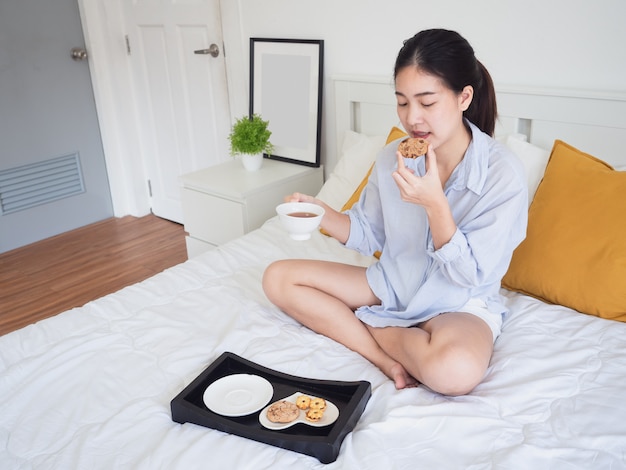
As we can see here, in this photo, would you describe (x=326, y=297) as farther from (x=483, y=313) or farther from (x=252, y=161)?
(x=252, y=161)

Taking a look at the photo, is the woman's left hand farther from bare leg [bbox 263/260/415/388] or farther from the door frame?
the door frame

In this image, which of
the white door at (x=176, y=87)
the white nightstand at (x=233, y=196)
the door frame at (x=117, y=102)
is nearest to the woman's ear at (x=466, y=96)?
the white nightstand at (x=233, y=196)

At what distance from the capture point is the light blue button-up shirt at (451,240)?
1.27m

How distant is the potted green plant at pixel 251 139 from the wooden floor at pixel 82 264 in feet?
2.71

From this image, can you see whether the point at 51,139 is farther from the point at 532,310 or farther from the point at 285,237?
the point at 532,310

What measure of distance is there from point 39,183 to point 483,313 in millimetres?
2749

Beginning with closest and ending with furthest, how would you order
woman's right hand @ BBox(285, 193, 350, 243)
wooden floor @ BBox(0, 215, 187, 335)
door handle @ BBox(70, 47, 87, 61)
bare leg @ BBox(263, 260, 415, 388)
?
bare leg @ BBox(263, 260, 415, 388) < woman's right hand @ BBox(285, 193, 350, 243) < wooden floor @ BBox(0, 215, 187, 335) < door handle @ BBox(70, 47, 87, 61)

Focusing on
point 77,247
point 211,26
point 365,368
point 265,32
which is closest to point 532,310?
point 365,368

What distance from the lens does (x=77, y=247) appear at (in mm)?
3246

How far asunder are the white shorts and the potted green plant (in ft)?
4.50

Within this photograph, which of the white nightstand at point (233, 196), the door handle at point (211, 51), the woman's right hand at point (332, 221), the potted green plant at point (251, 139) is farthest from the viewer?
the door handle at point (211, 51)

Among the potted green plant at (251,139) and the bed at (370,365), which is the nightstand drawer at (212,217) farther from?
the bed at (370,365)

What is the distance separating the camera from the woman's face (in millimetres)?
1258

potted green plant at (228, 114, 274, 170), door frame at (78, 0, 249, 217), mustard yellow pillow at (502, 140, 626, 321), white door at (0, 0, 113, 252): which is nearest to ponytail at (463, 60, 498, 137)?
mustard yellow pillow at (502, 140, 626, 321)
